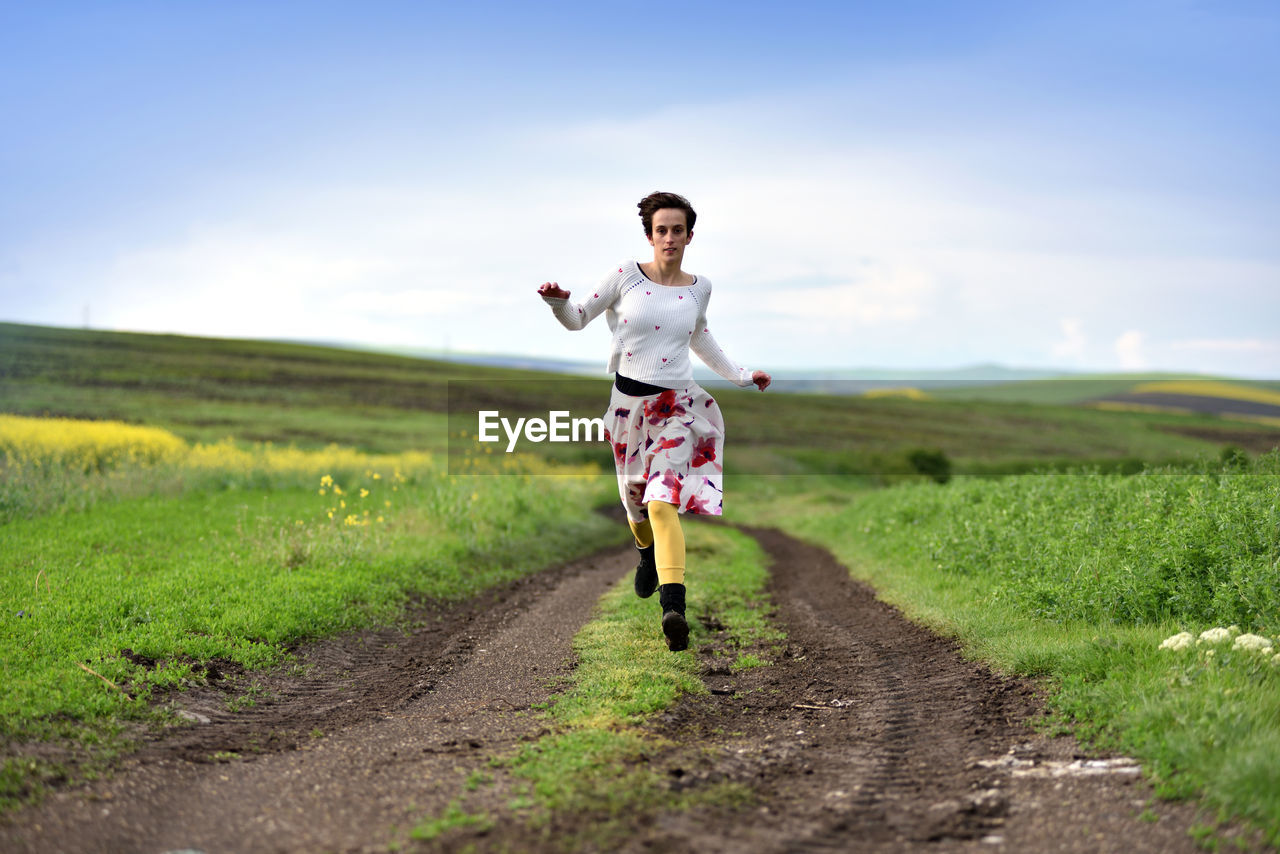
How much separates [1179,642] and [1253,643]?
0.37m

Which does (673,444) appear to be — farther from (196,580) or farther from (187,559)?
(187,559)

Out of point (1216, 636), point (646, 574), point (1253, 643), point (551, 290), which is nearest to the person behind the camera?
point (1253, 643)

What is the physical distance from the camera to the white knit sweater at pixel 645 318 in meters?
6.60

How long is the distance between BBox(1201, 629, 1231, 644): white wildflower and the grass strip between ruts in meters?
2.88

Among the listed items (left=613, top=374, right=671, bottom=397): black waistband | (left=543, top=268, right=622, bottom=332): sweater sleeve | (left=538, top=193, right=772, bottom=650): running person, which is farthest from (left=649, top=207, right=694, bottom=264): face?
(left=613, top=374, right=671, bottom=397): black waistband

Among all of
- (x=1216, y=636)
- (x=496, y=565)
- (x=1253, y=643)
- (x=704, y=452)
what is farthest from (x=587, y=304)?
(x=496, y=565)

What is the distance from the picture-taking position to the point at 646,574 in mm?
7641

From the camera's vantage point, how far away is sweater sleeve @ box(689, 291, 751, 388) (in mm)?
7023

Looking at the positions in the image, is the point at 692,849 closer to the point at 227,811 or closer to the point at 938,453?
the point at 227,811

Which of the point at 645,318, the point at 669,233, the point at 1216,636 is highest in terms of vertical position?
the point at 669,233

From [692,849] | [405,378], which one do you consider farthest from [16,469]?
[405,378]

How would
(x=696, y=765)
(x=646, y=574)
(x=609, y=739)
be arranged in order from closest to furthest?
(x=696, y=765) < (x=609, y=739) < (x=646, y=574)

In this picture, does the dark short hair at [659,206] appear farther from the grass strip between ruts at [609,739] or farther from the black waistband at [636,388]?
the grass strip between ruts at [609,739]

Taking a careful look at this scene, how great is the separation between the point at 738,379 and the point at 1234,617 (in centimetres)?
368
